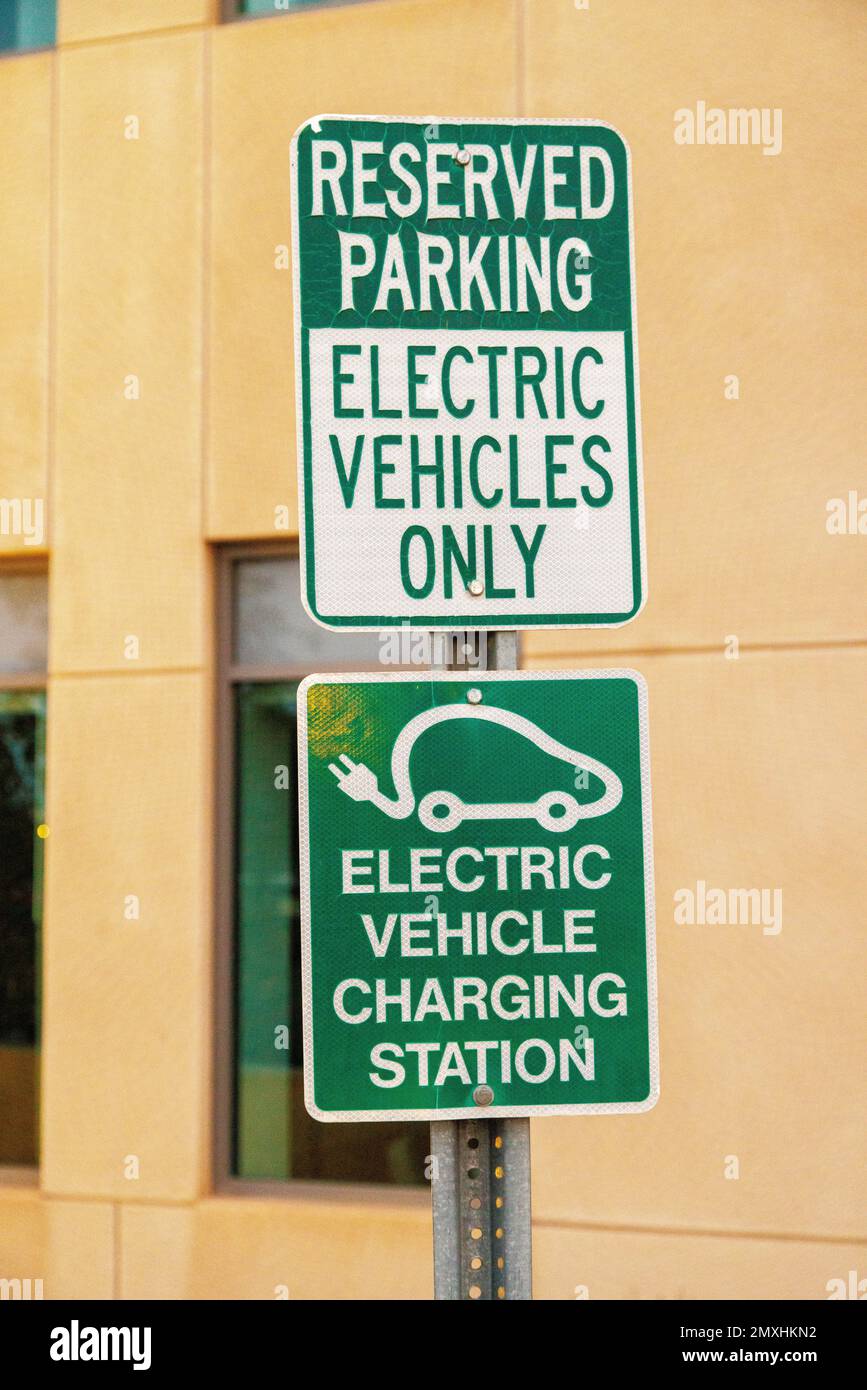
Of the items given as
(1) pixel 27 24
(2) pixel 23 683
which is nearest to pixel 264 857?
(2) pixel 23 683

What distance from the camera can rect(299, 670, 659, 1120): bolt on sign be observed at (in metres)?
2.11

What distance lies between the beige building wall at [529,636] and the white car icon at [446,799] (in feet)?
12.8

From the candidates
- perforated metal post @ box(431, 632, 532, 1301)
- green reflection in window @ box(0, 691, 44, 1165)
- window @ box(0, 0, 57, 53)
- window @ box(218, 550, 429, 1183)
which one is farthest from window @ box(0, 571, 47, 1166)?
perforated metal post @ box(431, 632, 532, 1301)

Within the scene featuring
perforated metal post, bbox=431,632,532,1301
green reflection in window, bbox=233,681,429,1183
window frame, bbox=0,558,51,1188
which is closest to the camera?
perforated metal post, bbox=431,632,532,1301

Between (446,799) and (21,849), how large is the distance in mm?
5265

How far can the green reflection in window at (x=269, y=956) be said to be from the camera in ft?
21.5

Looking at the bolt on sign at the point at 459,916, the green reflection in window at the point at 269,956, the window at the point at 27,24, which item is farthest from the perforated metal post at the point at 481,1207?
the window at the point at 27,24

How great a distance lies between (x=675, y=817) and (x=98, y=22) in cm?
433

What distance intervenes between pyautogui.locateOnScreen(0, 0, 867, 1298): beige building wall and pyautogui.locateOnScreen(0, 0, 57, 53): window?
21 cm

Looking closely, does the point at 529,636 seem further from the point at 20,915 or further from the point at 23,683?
the point at 20,915

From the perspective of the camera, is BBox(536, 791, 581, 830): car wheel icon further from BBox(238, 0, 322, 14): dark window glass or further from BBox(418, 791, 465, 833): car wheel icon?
BBox(238, 0, 322, 14): dark window glass

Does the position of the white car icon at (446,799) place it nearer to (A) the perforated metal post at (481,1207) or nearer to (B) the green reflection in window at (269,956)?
(A) the perforated metal post at (481,1207)

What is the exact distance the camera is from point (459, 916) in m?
2.12

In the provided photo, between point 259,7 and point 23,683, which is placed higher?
point 259,7
